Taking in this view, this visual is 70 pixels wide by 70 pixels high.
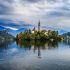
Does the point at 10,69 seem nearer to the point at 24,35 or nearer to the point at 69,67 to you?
the point at 69,67

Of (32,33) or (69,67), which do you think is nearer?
(69,67)

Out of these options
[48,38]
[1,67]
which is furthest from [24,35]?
[1,67]

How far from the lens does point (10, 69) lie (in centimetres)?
2852

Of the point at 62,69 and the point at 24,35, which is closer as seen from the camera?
the point at 62,69

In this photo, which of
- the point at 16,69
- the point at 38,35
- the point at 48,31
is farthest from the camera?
the point at 48,31

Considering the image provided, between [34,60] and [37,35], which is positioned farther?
[37,35]

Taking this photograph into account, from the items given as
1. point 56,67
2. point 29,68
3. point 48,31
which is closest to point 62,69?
point 56,67

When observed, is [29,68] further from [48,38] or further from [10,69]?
[48,38]

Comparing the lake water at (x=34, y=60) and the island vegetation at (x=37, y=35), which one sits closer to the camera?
the lake water at (x=34, y=60)

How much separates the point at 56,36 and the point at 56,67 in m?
166

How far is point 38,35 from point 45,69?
14491 centimetres

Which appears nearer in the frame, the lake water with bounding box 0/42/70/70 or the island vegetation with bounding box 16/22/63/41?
the lake water with bounding box 0/42/70/70

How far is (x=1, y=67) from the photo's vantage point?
30.1 metres

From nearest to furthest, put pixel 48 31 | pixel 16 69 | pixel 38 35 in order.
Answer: pixel 16 69 → pixel 38 35 → pixel 48 31
